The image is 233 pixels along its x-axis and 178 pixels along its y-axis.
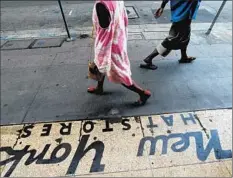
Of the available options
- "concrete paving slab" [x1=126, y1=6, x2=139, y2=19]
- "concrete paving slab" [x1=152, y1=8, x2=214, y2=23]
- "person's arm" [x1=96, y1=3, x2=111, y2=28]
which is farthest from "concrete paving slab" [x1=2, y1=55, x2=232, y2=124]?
"concrete paving slab" [x1=126, y1=6, x2=139, y2=19]

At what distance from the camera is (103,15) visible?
2473 millimetres

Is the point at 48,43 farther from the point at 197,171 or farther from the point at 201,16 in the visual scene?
the point at 201,16

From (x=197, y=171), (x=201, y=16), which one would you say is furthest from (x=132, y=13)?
(x=197, y=171)

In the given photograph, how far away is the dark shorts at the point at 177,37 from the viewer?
383 centimetres

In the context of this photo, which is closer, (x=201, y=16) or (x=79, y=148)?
(x=79, y=148)

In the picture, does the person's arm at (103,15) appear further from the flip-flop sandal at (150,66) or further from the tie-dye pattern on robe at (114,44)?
the flip-flop sandal at (150,66)

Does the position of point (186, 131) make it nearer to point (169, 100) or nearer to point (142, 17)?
point (169, 100)

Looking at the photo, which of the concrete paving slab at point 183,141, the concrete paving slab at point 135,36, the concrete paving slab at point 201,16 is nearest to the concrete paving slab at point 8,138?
the concrete paving slab at point 183,141

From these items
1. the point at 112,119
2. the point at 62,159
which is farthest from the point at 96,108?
the point at 62,159

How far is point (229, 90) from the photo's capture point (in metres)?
3.51

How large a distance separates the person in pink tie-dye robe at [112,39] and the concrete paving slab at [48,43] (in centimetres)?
295

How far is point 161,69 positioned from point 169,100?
1.02 m

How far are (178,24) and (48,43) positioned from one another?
317cm

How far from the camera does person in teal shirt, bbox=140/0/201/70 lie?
363 cm
